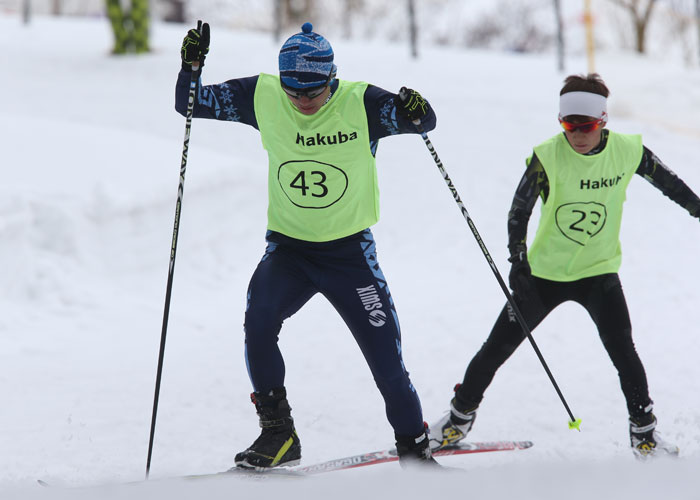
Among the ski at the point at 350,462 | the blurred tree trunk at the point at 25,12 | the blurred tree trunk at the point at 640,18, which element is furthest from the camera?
the blurred tree trunk at the point at 640,18

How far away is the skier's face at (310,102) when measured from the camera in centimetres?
319

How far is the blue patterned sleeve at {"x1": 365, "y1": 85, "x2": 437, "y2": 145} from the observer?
3.23 meters

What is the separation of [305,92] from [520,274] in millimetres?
1449

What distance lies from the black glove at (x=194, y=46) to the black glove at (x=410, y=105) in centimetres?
95

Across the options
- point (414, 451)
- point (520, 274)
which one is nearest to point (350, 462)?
point (414, 451)

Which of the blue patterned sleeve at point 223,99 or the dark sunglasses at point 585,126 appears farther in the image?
the dark sunglasses at point 585,126

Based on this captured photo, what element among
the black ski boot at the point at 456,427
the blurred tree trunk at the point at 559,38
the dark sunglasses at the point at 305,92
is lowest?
the black ski boot at the point at 456,427

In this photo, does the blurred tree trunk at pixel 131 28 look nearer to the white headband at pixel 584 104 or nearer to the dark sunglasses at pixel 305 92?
the dark sunglasses at pixel 305 92

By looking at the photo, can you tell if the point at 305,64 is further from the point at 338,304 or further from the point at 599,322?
the point at 599,322

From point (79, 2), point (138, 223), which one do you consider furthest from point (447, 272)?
point (79, 2)

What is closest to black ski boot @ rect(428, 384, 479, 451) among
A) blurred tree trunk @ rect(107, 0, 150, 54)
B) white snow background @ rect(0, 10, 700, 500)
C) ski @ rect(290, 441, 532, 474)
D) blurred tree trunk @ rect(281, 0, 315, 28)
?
ski @ rect(290, 441, 532, 474)

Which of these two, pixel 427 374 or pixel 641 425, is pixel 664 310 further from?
pixel 641 425

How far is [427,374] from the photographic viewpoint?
539 cm

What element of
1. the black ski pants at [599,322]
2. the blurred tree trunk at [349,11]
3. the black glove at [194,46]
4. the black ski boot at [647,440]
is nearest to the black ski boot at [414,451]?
the black ski pants at [599,322]
